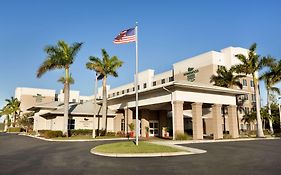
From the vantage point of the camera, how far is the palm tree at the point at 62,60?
32406 millimetres

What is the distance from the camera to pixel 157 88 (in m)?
28.5

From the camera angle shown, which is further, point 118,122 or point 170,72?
point 170,72

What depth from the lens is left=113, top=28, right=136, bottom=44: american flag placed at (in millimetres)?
19984

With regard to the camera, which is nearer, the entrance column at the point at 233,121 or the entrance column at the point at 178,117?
the entrance column at the point at 178,117

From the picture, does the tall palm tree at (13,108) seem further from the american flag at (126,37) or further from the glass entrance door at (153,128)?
the american flag at (126,37)

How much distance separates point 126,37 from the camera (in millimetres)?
20141

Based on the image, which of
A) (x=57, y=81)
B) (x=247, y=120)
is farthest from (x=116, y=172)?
(x=247, y=120)

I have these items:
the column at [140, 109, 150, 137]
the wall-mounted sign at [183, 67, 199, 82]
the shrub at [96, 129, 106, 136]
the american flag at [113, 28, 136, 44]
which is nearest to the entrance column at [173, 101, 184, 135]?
the column at [140, 109, 150, 137]

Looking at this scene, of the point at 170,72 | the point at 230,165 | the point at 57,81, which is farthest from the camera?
the point at 170,72

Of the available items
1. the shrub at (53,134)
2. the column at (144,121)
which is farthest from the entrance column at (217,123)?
the shrub at (53,134)

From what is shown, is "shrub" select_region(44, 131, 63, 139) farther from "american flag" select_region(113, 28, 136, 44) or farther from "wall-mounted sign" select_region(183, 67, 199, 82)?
"wall-mounted sign" select_region(183, 67, 199, 82)

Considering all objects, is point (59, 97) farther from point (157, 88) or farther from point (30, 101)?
point (157, 88)

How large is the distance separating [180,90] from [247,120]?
27937mm

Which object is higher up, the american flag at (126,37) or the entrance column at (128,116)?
the american flag at (126,37)
